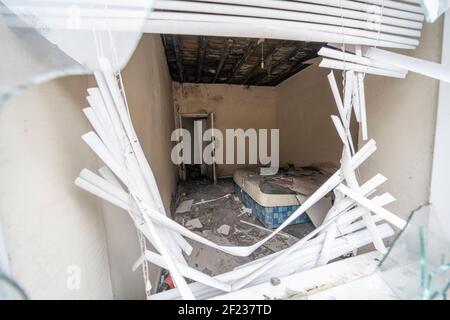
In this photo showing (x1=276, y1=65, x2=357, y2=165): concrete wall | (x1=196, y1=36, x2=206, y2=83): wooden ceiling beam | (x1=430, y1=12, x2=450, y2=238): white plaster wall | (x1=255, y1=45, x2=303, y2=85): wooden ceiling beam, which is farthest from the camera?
(x1=276, y1=65, x2=357, y2=165): concrete wall

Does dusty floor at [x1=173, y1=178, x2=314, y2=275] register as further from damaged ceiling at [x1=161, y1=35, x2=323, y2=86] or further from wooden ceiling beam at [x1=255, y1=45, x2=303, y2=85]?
wooden ceiling beam at [x1=255, y1=45, x2=303, y2=85]

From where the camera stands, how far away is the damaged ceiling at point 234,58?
2.88 m

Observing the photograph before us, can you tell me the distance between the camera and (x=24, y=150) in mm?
531

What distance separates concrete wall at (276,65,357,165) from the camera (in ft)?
11.0

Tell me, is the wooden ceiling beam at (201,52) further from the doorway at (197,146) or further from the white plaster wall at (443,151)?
the white plaster wall at (443,151)

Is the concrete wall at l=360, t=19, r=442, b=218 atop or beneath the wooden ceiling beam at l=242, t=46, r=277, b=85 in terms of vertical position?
beneath

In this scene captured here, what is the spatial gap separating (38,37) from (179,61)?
3.39m

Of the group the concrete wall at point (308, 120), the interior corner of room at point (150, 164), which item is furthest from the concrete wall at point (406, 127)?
the concrete wall at point (308, 120)

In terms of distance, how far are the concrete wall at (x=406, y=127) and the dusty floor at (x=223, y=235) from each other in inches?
52.1

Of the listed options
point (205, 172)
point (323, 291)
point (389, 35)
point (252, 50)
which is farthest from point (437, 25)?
point (205, 172)

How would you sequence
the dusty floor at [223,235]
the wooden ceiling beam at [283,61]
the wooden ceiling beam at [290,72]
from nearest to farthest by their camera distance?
Answer: 1. the dusty floor at [223,235]
2. the wooden ceiling beam at [283,61]
3. the wooden ceiling beam at [290,72]

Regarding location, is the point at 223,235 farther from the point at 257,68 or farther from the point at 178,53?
the point at 257,68

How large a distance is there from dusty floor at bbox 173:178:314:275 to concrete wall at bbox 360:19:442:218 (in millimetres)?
1323

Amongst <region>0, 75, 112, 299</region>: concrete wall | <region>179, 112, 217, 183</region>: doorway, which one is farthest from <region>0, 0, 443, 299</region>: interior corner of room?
Answer: <region>179, 112, 217, 183</region>: doorway
